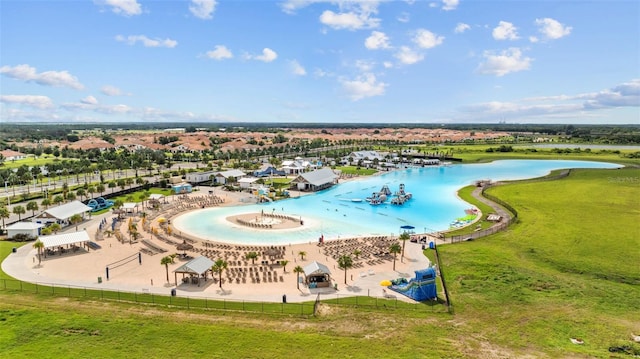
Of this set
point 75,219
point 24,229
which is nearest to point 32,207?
point 75,219

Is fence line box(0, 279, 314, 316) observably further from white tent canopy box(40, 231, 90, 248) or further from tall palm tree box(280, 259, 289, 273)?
tall palm tree box(280, 259, 289, 273)

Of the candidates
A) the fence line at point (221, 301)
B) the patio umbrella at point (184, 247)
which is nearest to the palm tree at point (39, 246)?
the fence line at point (221, 301)

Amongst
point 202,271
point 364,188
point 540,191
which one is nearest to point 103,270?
point 202,271

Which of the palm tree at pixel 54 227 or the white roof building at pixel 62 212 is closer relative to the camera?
the palm tree at pixel 54 227

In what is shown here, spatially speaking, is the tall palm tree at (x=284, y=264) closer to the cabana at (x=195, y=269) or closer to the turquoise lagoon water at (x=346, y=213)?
the cabana at (x=195, y=269)

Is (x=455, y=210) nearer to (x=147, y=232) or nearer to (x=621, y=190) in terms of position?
(x=621, y=190)

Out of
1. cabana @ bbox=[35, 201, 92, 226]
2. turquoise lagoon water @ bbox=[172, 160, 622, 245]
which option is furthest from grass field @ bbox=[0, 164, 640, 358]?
cabana @ bbox=[35, 201, 92, 226]
